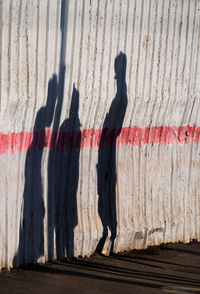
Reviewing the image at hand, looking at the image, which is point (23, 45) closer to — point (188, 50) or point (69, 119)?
point (69, 119)

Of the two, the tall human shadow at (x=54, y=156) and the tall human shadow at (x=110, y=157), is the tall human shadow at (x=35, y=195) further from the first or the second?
the tall human shadow at (x=110, y=157)

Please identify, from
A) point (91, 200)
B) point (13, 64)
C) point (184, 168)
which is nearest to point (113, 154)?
point (91, 200)

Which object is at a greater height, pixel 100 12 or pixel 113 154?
pixel 100 12

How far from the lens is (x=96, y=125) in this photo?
777 centimetres

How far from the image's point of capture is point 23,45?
682cm

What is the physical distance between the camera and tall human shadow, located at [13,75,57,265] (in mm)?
7184

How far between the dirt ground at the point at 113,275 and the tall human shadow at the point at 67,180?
24cm

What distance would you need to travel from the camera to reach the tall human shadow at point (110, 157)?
Result: 25.7 feet

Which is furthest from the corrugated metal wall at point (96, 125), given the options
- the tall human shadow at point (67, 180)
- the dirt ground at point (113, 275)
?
the dirt ground at point (113, 275)

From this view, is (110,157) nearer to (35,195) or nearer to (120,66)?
(120,66)

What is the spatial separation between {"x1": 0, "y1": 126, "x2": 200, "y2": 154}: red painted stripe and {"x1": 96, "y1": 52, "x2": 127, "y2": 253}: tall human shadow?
0.13ft

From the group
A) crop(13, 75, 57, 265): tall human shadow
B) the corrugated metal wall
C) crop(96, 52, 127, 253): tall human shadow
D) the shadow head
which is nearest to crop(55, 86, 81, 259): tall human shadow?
the corrugated metal wall

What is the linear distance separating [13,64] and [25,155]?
93 cm

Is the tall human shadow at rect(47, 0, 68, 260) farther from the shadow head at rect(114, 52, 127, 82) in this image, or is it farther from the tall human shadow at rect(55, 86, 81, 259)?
the shadow head at rect(114, 52, 127, 82)
